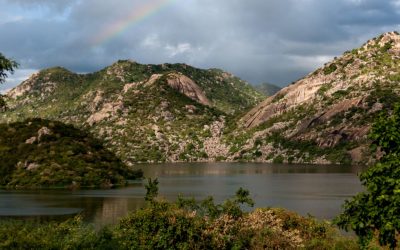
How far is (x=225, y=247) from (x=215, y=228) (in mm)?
3909

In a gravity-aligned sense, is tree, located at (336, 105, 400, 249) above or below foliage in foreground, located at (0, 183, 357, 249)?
above

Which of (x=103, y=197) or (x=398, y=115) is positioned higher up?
(x=398, y=115)

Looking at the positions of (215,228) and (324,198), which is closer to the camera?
(215,228)

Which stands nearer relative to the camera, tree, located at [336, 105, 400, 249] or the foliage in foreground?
tree, located at [336, 105, 400, 249]

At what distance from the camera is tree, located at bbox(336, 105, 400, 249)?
105 feet

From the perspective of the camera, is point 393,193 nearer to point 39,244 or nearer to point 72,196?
point 39,244

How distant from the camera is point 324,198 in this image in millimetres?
172625

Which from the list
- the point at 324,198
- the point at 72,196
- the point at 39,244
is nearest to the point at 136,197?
the point at 72,196

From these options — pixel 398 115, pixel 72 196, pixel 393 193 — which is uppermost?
pixel 398 115

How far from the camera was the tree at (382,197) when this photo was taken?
1259 inches

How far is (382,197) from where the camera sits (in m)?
31.9

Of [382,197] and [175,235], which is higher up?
[382,197]

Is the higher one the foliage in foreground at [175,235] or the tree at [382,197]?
the tree at [382,197]

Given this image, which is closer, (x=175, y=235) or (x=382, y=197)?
(x=382, y=197)
